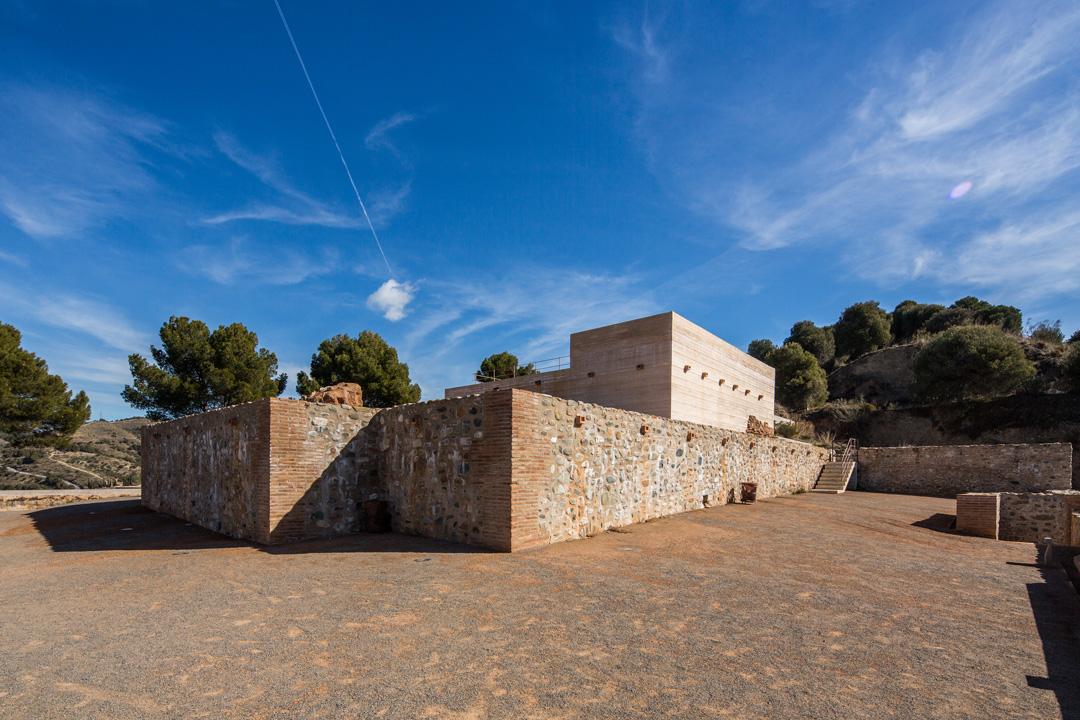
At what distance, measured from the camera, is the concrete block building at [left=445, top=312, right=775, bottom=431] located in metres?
17.5

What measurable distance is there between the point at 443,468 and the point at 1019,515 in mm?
12324

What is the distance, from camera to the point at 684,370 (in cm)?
1800

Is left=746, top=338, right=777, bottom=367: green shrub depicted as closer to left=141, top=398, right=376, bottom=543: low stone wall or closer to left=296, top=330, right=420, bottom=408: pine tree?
left=296, top=330, right=420, bottom=408: pine tree

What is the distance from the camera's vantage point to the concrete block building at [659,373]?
57.5ft

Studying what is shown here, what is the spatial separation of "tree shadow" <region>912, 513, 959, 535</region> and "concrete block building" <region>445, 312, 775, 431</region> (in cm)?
746

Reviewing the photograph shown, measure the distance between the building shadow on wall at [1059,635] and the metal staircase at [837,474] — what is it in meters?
15.0

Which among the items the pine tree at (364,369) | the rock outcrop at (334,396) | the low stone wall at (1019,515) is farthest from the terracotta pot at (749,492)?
the pine tree at (364,369)

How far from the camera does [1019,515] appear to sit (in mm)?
10375

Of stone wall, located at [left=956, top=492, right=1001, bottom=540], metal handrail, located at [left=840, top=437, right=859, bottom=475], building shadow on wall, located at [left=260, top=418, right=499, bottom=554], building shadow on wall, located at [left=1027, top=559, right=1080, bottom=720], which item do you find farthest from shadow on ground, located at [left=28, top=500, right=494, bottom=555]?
metal handrail, located at [left=840, top=437, right=859, bottom=475]

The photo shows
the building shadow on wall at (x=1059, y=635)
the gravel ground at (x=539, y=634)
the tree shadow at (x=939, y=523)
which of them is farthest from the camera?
the tree shadow at (x=939, y=523)

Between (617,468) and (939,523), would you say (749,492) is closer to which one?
(939,523)

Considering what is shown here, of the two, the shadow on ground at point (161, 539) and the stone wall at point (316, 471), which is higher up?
the stone wall at point (316, 471)

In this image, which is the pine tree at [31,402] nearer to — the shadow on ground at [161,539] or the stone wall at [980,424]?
the shadow on ground at [161,539]

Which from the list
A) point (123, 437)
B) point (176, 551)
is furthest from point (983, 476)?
point (123, 437)
